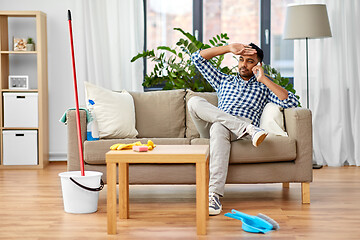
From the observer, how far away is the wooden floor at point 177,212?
2787 millimetres

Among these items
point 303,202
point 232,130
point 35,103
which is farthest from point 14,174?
point 303,202

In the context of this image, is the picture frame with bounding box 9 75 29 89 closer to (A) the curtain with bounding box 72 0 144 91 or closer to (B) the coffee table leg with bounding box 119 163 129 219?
(A) the curtain with bounding box 72 0 144 91

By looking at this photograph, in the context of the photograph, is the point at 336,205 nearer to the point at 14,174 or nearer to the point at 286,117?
the point at 286,117

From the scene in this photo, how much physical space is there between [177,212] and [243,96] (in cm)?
99

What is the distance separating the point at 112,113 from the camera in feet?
12.9

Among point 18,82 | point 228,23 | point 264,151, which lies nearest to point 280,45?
point 228,23

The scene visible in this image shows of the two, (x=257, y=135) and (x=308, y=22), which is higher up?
(x=308, y=22)

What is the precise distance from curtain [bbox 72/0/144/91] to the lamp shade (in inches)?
55.2

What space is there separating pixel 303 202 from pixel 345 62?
2217 millimetres

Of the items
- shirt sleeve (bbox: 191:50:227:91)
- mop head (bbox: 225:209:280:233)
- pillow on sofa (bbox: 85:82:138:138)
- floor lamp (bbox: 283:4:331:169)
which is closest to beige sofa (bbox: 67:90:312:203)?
pillow on sofa (bbox: 85:82:138:138)

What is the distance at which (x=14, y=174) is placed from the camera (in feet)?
15.7

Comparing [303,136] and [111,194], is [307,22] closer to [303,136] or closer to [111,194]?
[303,136]

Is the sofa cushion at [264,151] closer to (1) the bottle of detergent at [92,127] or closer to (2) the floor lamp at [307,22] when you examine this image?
(1) the bottle of detergent at [92,127]

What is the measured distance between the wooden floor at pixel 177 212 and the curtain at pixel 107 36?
1.32 metres
